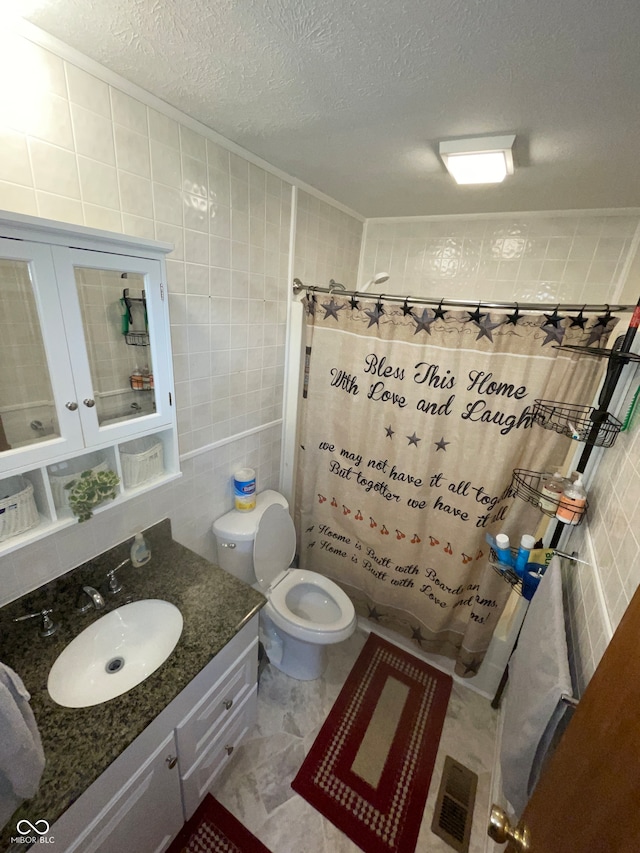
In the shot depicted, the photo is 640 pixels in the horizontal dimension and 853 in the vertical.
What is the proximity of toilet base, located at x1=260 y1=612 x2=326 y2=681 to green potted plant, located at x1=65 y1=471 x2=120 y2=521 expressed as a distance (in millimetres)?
1101

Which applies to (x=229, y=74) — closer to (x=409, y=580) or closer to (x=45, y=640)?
(x=45, y=640)

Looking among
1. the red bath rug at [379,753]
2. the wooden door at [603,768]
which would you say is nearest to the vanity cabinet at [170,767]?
the red bath rug at [379,753]

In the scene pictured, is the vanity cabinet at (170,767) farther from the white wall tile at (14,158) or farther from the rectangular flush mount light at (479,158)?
the rectangular flush mount light at (479,158)

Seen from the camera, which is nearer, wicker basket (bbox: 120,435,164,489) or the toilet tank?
wicker basket (bbox: 120,435,164,489)

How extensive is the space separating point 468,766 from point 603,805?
142cm

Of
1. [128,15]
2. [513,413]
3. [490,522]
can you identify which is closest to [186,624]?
[490,522]

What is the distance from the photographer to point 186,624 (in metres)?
1.08

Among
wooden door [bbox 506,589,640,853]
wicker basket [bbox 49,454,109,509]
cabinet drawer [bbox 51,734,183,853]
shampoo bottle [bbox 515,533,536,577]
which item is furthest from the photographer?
shampoo bottle [bbox 515,533,536,577]

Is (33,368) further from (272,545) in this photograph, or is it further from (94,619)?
(272,545)

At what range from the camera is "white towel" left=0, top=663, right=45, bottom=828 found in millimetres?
603

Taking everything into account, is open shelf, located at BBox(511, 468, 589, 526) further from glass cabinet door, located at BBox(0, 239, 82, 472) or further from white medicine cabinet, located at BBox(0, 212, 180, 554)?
glass cabinet door, located at BBox(0, 239, 82, 472)

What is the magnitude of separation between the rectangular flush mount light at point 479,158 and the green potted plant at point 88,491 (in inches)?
58.5

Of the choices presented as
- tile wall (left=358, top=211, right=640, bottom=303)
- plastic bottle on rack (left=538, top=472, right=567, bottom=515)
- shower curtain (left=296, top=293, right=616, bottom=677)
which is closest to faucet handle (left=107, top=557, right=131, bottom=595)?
shower curtain (left=296, top=293, right=616, bottom=677)

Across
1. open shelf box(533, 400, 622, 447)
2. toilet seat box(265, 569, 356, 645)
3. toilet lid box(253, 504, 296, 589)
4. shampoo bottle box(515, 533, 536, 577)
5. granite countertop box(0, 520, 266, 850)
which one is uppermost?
open shelf box(533, 400, 622, 447)
